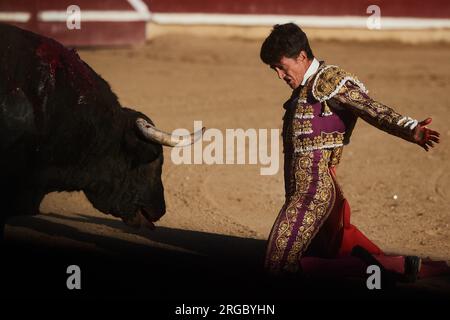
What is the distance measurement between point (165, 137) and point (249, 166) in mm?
2583

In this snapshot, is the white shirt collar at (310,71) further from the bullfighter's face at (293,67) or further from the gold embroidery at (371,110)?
the gold embroidery at (371,110)

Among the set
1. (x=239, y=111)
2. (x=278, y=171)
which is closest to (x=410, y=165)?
(x=278, y=171)

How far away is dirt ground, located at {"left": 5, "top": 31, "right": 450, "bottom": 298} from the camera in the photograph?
219 inches

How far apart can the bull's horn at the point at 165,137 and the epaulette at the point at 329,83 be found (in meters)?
0.64

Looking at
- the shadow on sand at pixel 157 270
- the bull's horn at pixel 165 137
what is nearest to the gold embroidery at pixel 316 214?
the shadow on sand at pixel 157 270

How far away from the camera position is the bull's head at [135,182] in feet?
15.7

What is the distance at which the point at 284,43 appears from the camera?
3996mm

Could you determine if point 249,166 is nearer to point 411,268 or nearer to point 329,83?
point 411,268

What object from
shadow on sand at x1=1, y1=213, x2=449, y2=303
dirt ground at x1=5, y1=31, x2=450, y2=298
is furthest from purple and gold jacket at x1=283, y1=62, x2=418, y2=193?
dirt ground at x1=5, y1=31, x2=450, y2=298

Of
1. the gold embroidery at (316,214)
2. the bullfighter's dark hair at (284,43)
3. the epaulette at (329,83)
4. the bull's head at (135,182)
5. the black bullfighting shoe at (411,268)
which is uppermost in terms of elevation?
the bullfighter's dark hair at (284,43)

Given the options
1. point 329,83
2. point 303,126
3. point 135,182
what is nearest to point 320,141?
point 303,126

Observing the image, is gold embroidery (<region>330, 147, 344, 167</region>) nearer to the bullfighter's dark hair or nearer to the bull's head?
the bullfighter's dark hair
